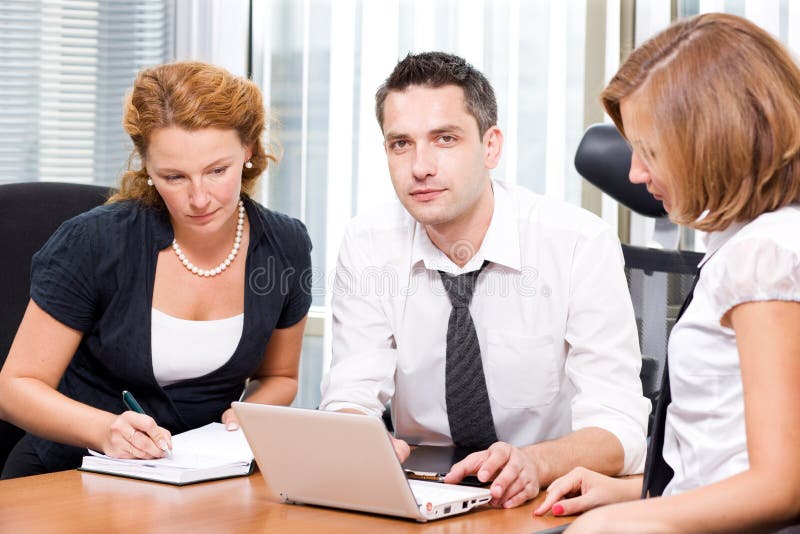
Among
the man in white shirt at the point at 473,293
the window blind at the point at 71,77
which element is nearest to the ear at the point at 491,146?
the man in white shirt at the point at 473,293

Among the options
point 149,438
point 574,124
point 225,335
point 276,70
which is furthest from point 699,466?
point 276,70

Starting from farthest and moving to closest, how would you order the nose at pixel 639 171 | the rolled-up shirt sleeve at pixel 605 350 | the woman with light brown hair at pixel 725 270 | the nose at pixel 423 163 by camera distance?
the nose at pixel 423 163 → the rolled-up shirt sleeve at pixel 605 350 → the nose at pixel 639 171 → the woman with light brown hair at pixel 725 270

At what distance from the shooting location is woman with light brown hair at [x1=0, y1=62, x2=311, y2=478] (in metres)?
1.74

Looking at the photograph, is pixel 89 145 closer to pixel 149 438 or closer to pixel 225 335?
pixel 225 335

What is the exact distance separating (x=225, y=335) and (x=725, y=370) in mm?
1068

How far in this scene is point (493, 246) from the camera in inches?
69.9

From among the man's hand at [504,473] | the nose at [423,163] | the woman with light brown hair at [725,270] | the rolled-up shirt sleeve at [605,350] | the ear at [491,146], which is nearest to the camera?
the woman with light brown hair at [725,270]

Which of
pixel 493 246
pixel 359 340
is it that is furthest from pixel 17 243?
pixel 493 246

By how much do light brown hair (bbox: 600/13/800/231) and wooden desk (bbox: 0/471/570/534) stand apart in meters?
0.46

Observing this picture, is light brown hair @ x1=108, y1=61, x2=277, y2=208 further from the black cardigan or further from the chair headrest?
the chair headrest

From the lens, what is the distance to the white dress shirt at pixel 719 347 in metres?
0.99

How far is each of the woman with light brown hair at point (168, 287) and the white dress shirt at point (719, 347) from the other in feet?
2.67

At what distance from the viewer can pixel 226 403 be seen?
6.40 feet

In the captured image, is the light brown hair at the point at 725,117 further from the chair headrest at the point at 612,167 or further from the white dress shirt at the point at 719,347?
the chair headrest at the point at 612,167
